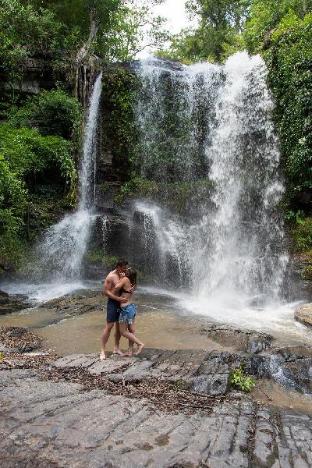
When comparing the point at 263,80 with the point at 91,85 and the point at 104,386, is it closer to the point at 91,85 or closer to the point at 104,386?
the point at 91,85

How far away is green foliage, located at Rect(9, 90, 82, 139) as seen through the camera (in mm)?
16000

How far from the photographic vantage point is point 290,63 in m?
15.3

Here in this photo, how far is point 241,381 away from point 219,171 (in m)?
12.3

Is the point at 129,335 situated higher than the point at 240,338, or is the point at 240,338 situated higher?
the point at 129,335

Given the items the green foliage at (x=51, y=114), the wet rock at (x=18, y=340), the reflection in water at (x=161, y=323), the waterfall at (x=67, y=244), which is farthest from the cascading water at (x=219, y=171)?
the wet rock at (x=18, y=340)

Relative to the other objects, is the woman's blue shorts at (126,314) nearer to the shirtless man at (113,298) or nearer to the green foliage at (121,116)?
the shirtless man at (113,298)

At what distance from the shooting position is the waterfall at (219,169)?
13.2 m

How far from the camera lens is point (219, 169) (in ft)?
54.7

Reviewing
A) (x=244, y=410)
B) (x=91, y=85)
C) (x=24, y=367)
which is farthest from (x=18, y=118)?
(x=244, y=410)

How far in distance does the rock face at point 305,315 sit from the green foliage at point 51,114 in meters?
11.0

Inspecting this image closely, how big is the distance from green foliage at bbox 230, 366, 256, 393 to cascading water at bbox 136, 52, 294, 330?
479cm

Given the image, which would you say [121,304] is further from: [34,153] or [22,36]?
[22,36]

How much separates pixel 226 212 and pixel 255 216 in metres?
1.07

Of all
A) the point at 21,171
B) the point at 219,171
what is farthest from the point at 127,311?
Result: the point at 219,171
